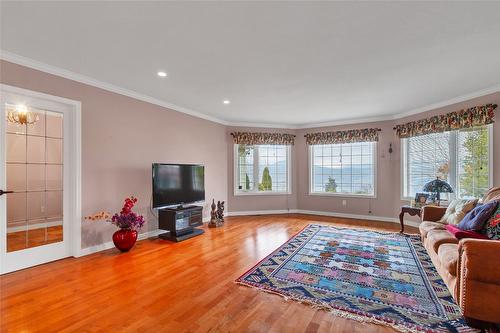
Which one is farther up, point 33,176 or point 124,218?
point 33,176

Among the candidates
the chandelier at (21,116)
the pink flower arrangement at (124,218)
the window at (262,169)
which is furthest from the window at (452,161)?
the chandelier at (21,116)

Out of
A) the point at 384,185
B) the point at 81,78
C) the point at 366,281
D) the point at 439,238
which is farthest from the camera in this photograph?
the point at 384,185

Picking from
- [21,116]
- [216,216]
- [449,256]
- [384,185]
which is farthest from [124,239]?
[384,185]

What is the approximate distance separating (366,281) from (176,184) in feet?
10.8

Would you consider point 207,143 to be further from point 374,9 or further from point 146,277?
point 374,9

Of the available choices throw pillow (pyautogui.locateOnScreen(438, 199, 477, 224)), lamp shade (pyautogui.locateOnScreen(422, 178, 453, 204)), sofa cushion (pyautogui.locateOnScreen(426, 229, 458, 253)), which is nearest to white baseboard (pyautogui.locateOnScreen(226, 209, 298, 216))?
lamp shade (pyautogui.locateOnScreen(422, 178, 453, 204))

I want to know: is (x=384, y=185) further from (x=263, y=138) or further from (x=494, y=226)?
(x=494, y=226)

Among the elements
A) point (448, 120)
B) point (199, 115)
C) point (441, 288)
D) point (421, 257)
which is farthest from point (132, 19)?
point (448, 120)

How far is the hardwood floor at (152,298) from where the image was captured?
1.92 metres

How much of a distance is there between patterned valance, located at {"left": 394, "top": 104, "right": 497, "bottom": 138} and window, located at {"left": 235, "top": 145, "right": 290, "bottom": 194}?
9.33ft

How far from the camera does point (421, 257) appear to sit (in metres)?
3.35

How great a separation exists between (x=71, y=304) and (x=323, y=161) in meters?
5.87

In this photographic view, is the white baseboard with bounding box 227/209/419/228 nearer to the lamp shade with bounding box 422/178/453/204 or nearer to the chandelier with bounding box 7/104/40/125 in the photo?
the lamp shade with bounding box 422/178/453/204

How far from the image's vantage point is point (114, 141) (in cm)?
386
